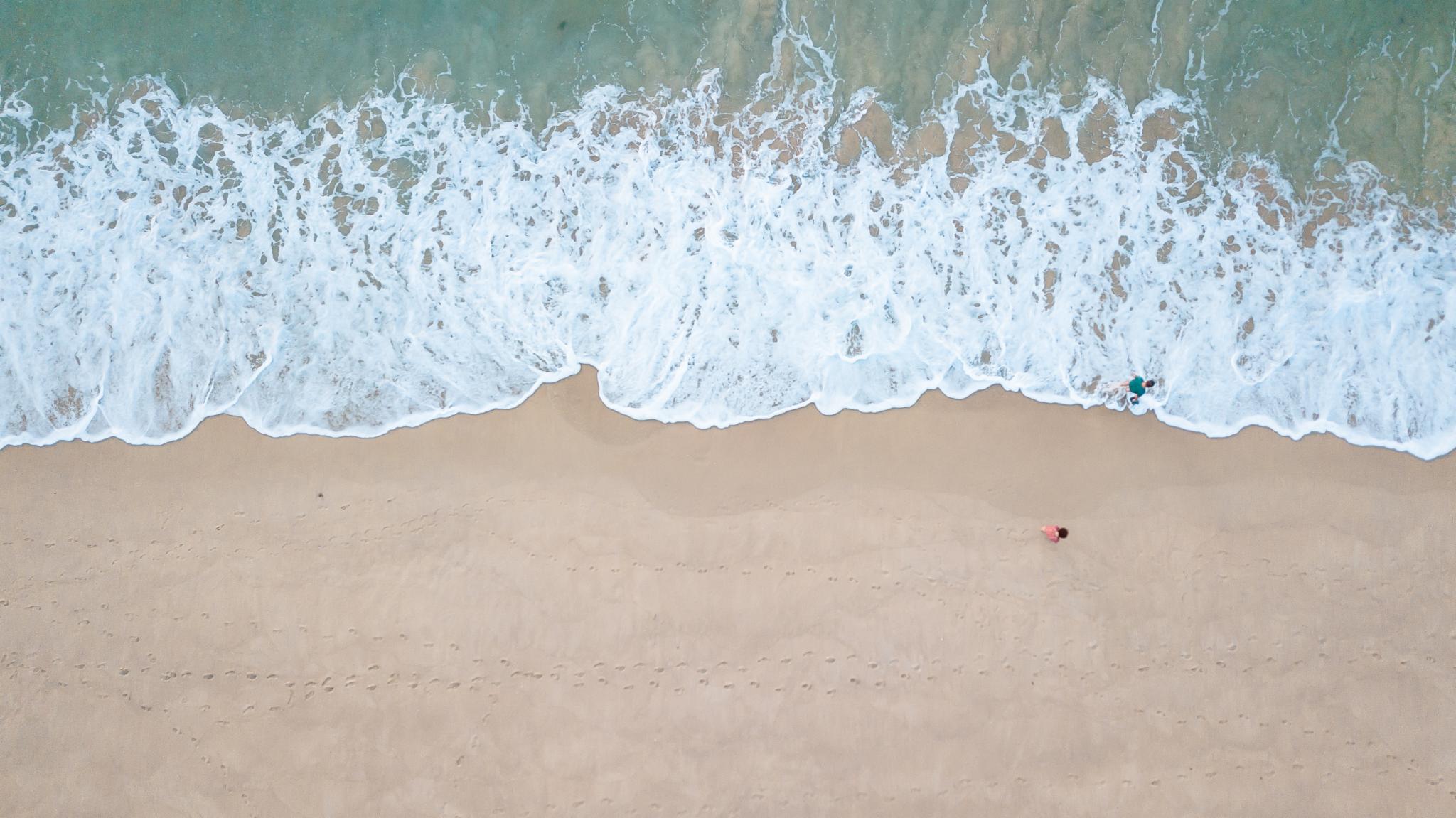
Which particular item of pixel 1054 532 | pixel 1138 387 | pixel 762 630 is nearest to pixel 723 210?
pixel 762 630

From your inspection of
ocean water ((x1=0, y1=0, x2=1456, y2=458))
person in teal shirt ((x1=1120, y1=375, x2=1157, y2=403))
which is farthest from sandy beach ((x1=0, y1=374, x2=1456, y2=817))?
A: ocean water ((x1=0, y1=0, x2=1456, y2=458))

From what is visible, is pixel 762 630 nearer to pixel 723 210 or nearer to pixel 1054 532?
pixel 1054 532

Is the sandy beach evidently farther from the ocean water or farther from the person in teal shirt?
the ocean water

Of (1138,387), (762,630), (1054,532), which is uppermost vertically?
(1138,387)

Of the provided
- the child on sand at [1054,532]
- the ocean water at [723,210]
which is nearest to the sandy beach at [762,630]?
the child on sand at [1054,532]

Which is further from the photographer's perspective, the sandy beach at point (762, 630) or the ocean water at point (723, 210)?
the ocean water at point (723, 210)

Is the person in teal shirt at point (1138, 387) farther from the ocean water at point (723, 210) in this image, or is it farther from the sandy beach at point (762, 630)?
the sandy beach at point (762, 630)
